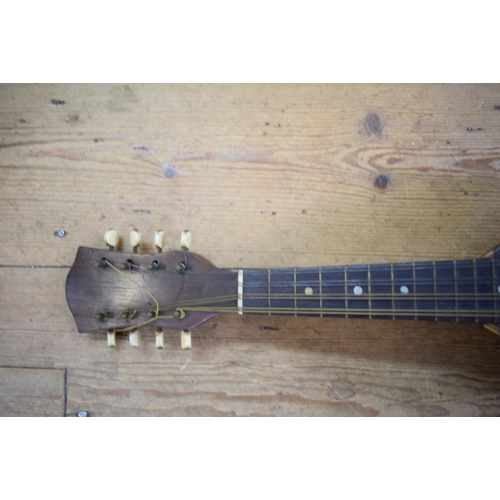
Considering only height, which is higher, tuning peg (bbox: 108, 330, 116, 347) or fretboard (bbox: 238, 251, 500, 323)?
fretboard (bbox: 238, 251, 500, 323)

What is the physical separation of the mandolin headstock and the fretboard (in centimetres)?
9

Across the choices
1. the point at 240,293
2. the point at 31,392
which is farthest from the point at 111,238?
the point at 31,392

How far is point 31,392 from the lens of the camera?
1155 millimetres

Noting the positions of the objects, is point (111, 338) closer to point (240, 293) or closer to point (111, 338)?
point (111, 338)

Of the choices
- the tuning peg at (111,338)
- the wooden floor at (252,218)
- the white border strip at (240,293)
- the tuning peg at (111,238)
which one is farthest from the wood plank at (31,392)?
the white border strip at (240,293)

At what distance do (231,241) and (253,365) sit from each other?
1.07ft

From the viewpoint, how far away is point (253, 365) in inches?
44.6

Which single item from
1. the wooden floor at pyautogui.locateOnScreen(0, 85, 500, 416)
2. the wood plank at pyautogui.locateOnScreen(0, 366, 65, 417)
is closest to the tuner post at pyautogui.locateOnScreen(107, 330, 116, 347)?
the wooden floor at pyautogui.locateOnScreen(0, 85, 500, 416)

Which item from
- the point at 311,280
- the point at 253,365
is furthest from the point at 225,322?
the point at 311,280

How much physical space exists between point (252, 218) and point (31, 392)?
74cm

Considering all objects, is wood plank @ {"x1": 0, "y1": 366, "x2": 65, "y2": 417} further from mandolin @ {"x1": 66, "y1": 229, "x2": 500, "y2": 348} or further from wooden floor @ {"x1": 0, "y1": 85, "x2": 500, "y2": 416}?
mandolin @ {"x1": 66, "y1": 229, "x2": 500, "y2": 348}

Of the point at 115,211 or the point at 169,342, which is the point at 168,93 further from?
the point at 169,342

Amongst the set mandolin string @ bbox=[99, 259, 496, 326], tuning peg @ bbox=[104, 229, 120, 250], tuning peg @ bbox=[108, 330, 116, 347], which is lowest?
tuning peg @ bbox=[108, 330, 116, 347]

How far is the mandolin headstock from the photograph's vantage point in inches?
39.5
